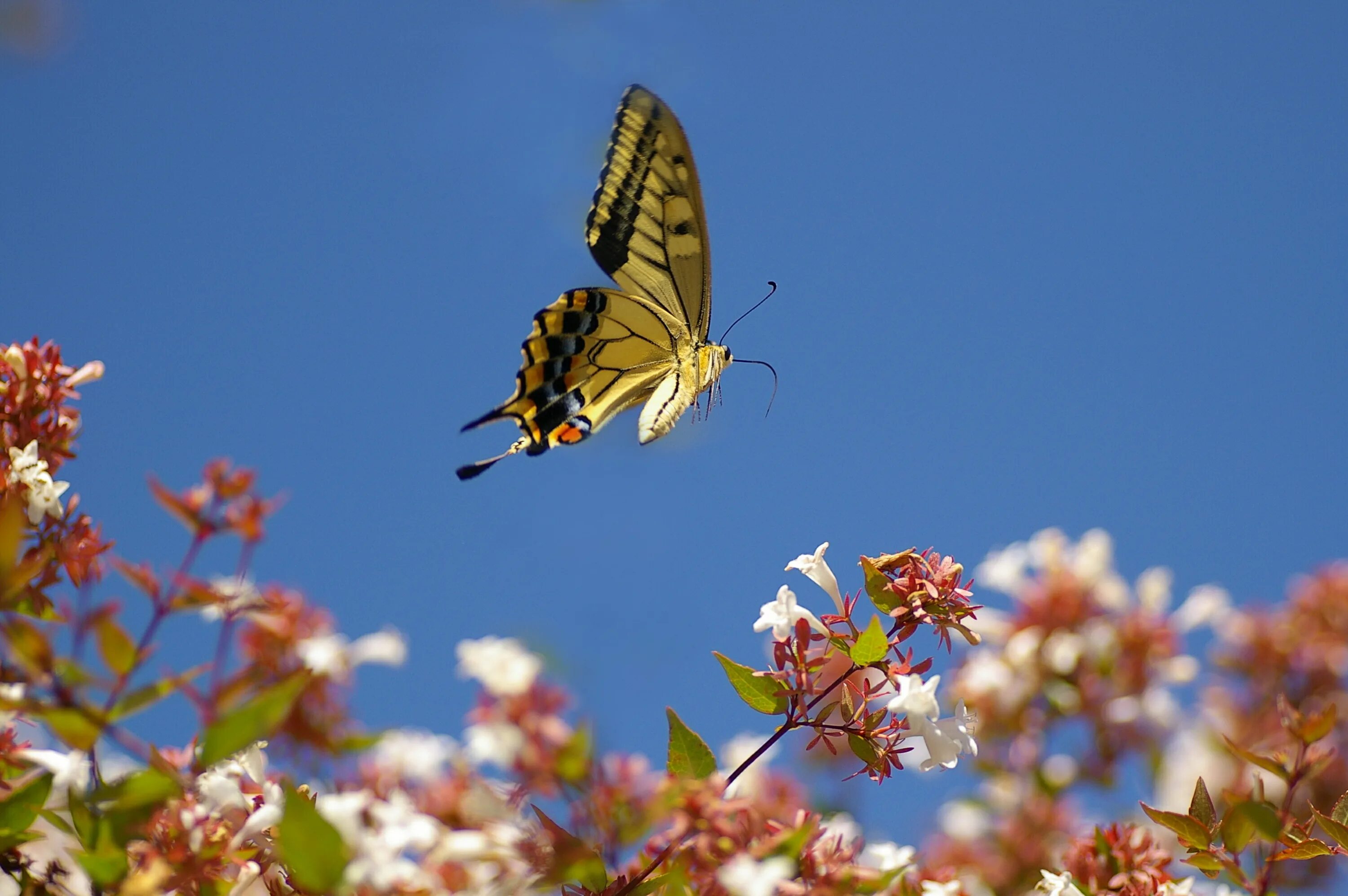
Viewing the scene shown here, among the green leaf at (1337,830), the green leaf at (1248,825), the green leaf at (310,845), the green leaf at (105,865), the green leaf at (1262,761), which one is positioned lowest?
the green leaf at (105,865)

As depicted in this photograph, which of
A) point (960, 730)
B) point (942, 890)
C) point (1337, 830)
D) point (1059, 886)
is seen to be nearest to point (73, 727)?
point (942, 890)

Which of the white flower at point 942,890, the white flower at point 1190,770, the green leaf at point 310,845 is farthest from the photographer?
the white flower at point 1190,770

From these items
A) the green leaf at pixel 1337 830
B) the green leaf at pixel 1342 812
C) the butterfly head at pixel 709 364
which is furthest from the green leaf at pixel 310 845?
the butterfly head at pixel 709 364

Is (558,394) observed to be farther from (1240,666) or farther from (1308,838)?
(1240,666)

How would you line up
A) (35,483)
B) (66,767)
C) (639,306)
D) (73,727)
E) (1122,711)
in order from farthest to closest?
(1122,711), (639,306), (35,483), (66,767), (73,727)

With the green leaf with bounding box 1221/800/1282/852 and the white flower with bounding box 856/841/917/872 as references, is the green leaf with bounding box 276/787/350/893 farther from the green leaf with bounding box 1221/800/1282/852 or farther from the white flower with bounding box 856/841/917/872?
the green leaf with bounding box 1221/800/1282/852

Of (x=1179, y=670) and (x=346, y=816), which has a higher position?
(x=1179, y=670)

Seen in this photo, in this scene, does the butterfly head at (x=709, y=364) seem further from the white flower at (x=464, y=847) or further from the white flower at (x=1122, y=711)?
the white flower at (x=464, y=847)

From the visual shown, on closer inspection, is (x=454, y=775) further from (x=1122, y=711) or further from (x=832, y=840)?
(x=1122, y=711)
